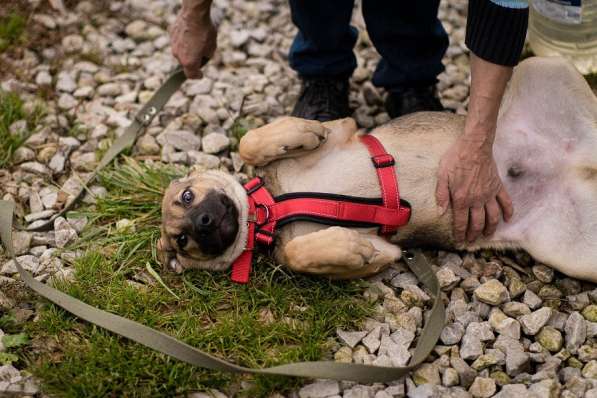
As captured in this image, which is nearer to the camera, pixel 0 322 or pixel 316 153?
pixel 0 322

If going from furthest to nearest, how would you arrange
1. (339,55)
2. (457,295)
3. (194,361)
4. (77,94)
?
1. (77,94)
2. (339,55)
3. (457,295)
4. (194,361)

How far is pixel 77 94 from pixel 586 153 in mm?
3644

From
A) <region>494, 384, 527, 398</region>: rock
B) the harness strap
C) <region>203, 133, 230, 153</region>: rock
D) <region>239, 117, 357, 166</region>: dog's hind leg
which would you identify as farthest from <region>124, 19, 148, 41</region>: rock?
<region>494, 384, 527, 398</region>: rock

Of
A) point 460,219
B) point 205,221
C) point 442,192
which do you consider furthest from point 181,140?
point 460,219

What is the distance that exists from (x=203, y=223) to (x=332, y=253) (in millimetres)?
695

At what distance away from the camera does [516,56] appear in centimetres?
344

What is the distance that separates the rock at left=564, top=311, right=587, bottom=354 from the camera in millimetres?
3451

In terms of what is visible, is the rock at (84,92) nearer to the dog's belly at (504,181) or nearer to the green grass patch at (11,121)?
the green grass patch at (11,121)

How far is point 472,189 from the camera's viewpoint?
3.69 metres

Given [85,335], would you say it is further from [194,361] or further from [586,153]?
[586,153]

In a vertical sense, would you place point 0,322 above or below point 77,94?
below

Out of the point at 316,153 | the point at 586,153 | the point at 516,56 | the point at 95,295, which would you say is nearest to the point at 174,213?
the point at 95,295

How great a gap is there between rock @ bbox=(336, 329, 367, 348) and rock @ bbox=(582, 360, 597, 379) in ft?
3.54

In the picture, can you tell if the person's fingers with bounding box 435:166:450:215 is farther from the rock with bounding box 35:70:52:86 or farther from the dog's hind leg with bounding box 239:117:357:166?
the rock with bounding box 35:70:52:86
